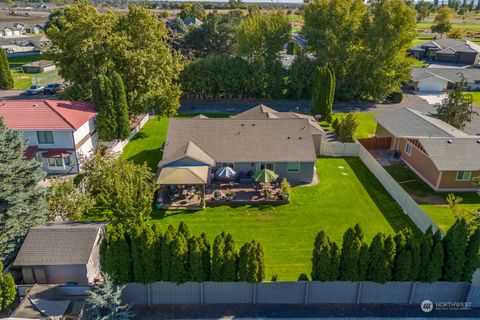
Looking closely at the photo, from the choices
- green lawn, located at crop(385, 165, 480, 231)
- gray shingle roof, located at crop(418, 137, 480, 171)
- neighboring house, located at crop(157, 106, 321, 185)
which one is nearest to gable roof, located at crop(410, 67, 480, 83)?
gray shingle roof, located at crop(418, 137, 480, 171)

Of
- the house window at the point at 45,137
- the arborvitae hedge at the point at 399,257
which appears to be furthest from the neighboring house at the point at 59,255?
the house window at the point at 45,137

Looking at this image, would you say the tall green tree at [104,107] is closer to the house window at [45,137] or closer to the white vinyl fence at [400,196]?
the house window at [45,137]

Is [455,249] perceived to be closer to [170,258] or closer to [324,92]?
[170,258]

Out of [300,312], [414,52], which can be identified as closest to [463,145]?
[300,312]

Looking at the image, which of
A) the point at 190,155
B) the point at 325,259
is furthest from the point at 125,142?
the point at 325,259

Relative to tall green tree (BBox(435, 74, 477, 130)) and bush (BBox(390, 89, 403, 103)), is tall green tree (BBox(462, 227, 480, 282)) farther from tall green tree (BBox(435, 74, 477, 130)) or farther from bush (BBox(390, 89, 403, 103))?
bush (BBox(390, 89, 403, 103))

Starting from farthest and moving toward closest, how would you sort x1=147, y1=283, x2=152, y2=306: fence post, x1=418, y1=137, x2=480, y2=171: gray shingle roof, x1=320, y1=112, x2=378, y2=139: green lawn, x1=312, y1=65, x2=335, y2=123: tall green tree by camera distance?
1. x1=312, y1=65, x2=335, y2=123: tall green tree
2. x1=320, y1=112, x2=378, y2=139: green lawn
3. x1=418, y1=137, x2=480, y2=171: gray shingle roof
4. x1=147, y1=283, x2=152, y2=306: fence post
